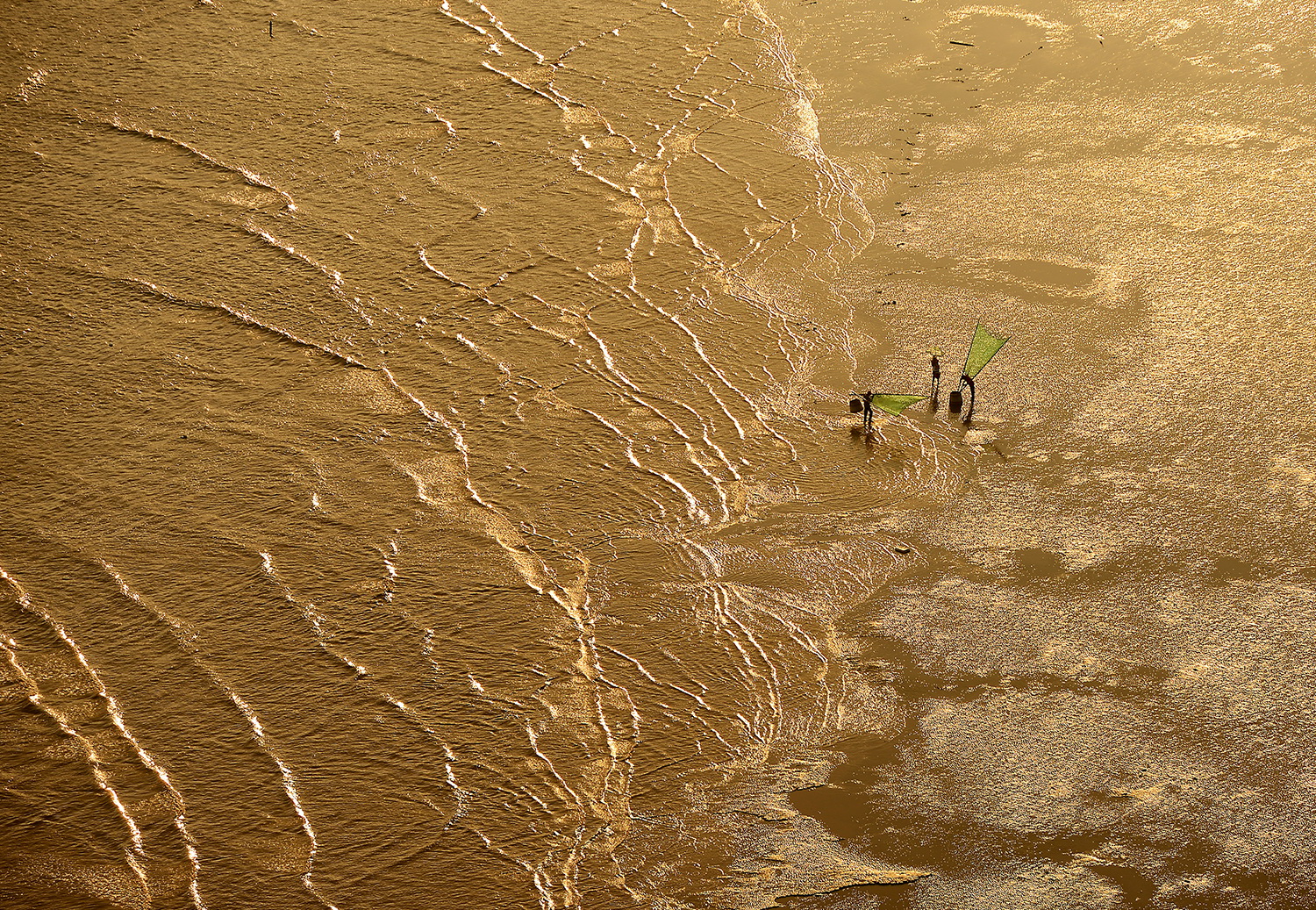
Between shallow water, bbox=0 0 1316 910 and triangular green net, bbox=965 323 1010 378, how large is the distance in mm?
48

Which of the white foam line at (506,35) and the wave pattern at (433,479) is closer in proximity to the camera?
the wave pattern at (433,479)

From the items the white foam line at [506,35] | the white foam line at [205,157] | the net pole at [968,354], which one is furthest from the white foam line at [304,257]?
the net pole at [968,354]

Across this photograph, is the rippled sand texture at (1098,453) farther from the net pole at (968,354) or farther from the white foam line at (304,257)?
the white foam line at (304,257)

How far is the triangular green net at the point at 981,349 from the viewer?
9.43ft

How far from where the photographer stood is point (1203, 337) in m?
2.94

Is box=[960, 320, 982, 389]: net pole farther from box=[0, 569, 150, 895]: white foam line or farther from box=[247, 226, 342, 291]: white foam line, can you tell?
box=[0, 569, 150, 895]: white foam line

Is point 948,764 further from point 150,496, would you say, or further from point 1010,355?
point 150,496

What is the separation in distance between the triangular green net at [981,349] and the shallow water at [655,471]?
0.16ft

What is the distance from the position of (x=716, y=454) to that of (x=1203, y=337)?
1.14 metres

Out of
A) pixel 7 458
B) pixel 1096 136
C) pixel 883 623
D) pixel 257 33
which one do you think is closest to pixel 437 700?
pixel 883 623

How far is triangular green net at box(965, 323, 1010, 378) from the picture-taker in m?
2.87

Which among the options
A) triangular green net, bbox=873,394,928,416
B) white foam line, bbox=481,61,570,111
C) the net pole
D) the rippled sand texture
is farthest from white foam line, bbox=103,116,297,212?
the net pole

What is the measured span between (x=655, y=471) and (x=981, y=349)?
79 centimetres

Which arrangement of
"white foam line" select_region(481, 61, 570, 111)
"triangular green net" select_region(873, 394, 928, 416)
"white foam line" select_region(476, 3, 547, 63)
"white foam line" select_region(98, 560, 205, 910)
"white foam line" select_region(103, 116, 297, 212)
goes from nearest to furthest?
1. "white foam line" select_region(98, 560, 205, 910)
2. "triangular green net" select_region(873, 394, 928, 416)
3. "white foam line" select_region(103, 116, 297, 212)
4. "white foam line" select_region(481, 61, 570, 111)
5. "white foam line" select_region(476, 3, 547, 63)
